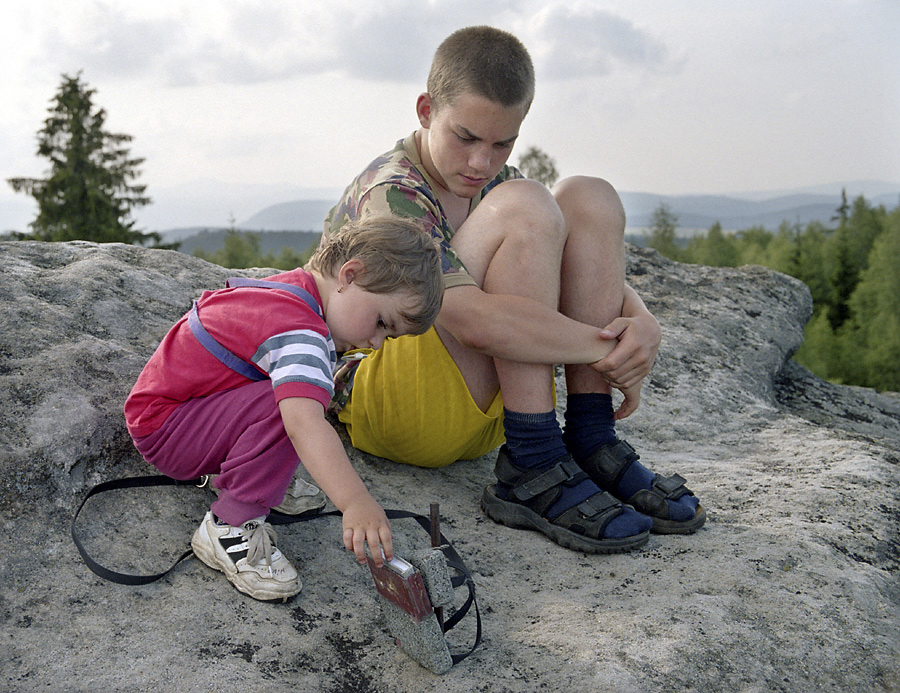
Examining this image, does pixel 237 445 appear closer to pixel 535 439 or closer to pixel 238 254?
pixel 535 439

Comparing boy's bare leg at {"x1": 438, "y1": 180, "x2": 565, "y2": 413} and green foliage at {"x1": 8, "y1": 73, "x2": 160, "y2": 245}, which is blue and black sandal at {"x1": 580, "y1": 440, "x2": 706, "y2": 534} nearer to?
boy's bare leg at {"x1": 438, "y1": 180, "x2": 565, "y2": 413}

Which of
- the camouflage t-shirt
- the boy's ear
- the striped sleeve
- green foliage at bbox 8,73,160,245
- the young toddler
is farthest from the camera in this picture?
green foliage at bbox 8,73,160,245

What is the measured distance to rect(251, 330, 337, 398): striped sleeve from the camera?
65.3 inches

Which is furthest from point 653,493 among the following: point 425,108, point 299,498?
point 425,108

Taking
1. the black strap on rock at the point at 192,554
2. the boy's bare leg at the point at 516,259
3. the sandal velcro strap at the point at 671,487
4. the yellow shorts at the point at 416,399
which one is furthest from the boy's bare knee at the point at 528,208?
the black strap on rock at the point at 192,554

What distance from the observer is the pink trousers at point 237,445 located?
180 cm

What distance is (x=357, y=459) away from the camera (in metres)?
2.51

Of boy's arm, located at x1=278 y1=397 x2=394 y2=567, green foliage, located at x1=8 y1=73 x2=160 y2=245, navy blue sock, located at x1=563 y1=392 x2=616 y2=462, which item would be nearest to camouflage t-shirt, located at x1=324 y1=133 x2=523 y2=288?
navy blue sock, located at x1=563 y1=392 x2=616 y2=462

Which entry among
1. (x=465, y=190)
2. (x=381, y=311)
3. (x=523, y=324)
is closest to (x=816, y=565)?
(x=523, y=324)

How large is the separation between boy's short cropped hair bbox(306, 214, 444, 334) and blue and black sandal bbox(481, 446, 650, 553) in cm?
66

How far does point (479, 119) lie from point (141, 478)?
1443 mm

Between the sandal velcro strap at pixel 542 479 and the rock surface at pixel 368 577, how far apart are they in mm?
141

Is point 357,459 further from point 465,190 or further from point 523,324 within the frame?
point 465,190

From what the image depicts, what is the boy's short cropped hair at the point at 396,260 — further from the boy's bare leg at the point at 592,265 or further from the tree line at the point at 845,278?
the tree line at the point at 845,278
